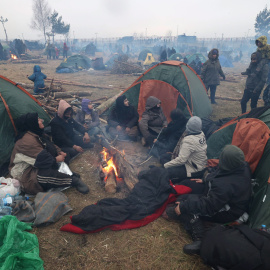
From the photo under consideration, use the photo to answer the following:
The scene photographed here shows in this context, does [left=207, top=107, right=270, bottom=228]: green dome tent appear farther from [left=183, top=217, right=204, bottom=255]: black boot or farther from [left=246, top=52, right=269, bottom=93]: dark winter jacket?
[left=246, top=52, right=269, bottom=93]: dark winter jacket

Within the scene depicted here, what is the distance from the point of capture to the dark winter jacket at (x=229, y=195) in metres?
2.90

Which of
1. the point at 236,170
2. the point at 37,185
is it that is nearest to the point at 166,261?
the point at 236,170

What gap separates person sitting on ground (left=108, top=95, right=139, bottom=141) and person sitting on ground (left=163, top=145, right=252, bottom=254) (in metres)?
3.69

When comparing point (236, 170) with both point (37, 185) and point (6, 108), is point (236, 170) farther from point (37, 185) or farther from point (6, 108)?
point (6, 108)

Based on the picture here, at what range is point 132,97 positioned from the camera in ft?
24.3

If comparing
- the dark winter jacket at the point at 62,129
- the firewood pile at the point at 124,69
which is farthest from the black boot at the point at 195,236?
the firewood pile at the point at 124,69

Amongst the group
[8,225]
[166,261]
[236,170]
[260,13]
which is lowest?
[166,261]

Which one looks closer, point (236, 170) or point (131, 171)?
point (236, 170)

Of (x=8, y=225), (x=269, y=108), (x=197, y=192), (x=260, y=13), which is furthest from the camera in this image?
(x=260, y=13)

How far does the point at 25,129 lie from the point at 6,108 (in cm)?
121

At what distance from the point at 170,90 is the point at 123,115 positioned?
73.5 inches

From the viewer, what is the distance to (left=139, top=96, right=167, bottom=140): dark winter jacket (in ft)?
20.0

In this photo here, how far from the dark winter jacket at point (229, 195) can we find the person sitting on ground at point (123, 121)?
3.81 m

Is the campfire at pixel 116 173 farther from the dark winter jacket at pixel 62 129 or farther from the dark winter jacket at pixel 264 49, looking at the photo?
the dark winter jacket at pixel 264 49
